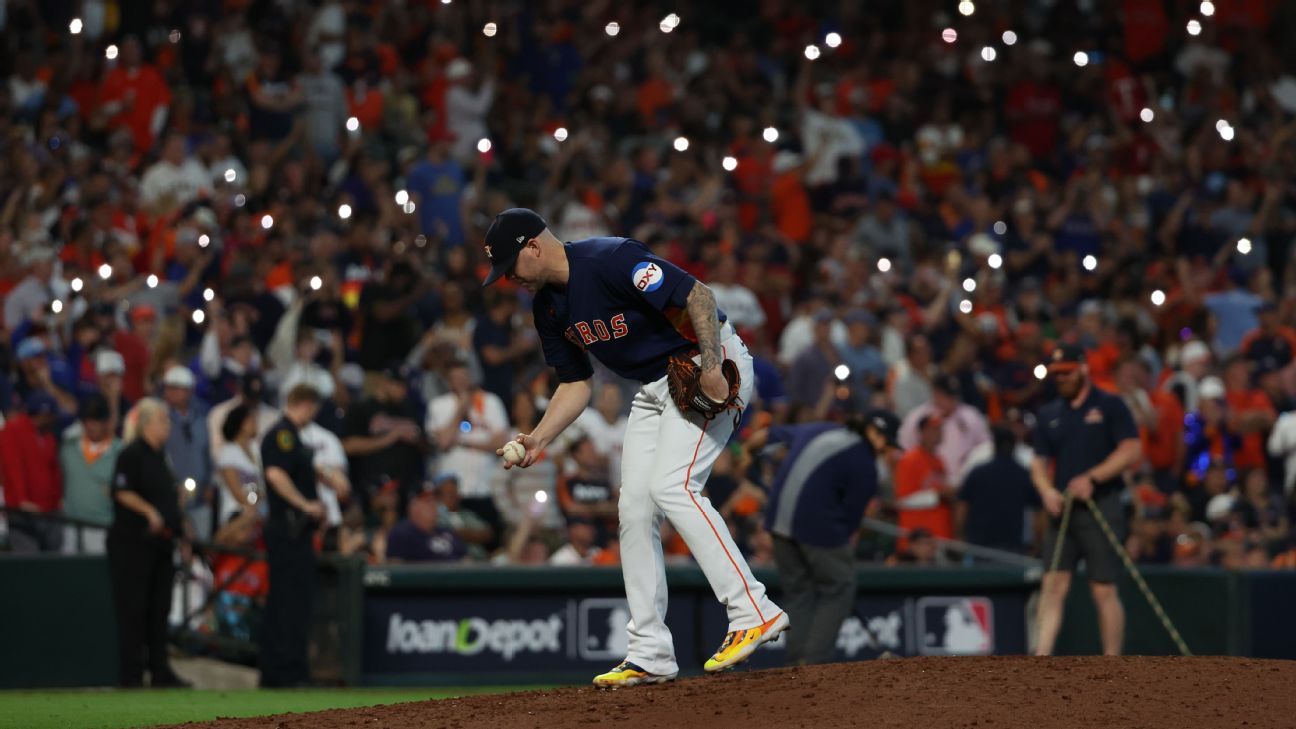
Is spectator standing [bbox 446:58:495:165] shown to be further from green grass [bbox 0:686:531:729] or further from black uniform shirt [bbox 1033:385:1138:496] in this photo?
black uniform shirt [bbox 1033:385:1138:496]

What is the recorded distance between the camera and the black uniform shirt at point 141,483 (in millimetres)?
12984

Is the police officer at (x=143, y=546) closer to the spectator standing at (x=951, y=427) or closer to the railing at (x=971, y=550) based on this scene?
the railing at (x=971, y=550)

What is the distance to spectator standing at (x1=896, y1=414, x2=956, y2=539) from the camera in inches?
620

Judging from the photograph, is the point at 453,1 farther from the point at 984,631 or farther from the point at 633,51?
the point at 984,631

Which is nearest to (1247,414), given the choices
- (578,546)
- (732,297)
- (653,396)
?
(732,297)

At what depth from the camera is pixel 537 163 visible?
19688 millimetres

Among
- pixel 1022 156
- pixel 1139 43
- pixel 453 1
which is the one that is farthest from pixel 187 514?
pixel 1139 43

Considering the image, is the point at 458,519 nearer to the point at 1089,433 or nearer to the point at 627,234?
the point at 627,234

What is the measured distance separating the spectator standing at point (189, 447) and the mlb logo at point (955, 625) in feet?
18.4

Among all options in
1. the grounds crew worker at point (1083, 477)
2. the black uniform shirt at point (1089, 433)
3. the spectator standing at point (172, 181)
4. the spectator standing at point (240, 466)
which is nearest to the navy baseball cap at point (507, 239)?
the grounds crew worker at point (1083, 477)

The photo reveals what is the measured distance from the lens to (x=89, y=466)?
14.0 metres

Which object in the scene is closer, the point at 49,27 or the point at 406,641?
the point at 406,641

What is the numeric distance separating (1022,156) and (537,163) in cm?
595

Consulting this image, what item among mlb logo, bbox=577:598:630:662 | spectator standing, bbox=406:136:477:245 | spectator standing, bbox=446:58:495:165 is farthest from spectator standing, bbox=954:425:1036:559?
spectator standing, bbox=446:58:495:165
